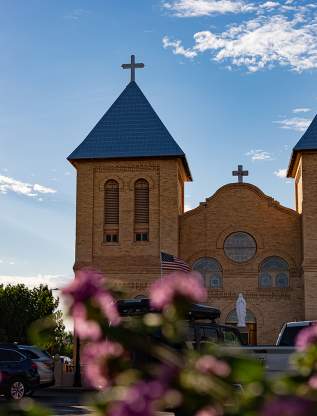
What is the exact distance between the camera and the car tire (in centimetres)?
2245

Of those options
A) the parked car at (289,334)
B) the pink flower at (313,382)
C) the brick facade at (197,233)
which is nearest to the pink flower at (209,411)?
the pink flower at (313,382)

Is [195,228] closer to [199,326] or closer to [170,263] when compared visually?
[170,263]

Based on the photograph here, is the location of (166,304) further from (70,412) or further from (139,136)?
(139,136)

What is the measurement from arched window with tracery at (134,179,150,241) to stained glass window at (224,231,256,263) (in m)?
4.35

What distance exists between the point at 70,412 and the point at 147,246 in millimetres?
23405

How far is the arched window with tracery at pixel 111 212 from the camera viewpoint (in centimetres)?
4281

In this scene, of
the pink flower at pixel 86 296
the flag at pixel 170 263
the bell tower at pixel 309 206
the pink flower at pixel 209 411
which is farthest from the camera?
the bell tower at pixel 309 206

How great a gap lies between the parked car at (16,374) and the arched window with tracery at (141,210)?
63.4 feet

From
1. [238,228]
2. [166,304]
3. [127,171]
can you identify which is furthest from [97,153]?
[166,304]

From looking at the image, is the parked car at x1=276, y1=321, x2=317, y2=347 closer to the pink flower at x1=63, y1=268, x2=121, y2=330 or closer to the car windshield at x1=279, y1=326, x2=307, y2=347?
the car windshield at x1=279, y1=326, x2=307, y2=347

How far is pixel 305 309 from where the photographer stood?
130 ft

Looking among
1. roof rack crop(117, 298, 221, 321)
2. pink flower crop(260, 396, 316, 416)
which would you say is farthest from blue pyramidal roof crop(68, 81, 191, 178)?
pink flower crop(260, 396, 316, 416)

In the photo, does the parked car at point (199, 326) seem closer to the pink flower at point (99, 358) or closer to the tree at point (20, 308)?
the pink flower at point (99, 358)

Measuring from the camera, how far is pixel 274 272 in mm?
41594
